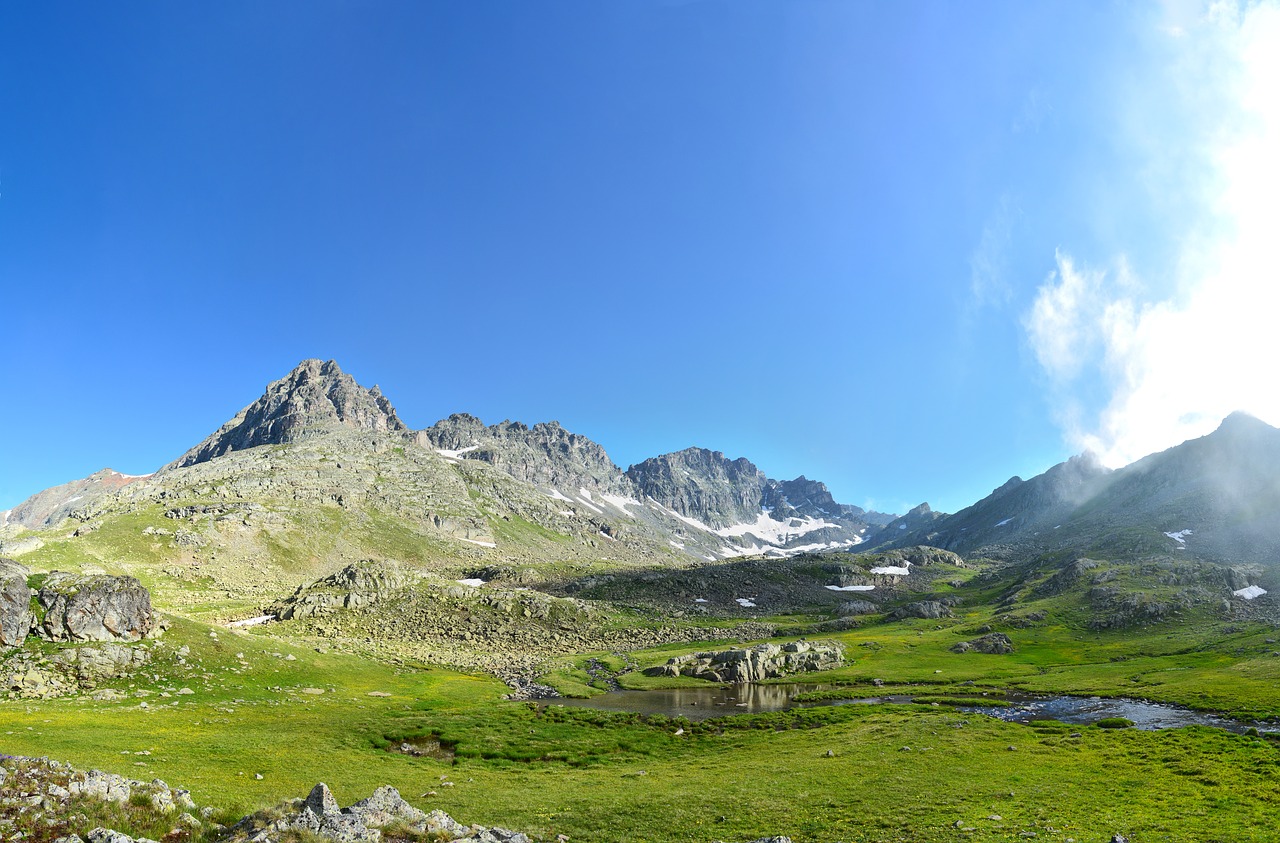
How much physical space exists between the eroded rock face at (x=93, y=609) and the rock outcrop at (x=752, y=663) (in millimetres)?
65490

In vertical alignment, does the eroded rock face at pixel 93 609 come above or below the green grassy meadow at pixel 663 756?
above

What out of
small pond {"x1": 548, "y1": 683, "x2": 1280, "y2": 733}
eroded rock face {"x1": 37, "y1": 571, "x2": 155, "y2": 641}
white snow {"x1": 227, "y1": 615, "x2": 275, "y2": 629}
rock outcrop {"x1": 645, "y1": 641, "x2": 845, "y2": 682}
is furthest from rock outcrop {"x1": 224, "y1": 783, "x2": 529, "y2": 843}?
white snow {"x1": 227, "y1": 615, "x2": 275, "y2": 629}

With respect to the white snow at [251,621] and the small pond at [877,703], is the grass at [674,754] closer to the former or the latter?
the small pond at [877,703]

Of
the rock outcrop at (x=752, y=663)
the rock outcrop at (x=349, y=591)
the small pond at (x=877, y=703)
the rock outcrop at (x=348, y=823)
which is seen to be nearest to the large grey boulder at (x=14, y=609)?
the small pond at (x=877, y=703)

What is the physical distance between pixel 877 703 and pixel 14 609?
290 ft

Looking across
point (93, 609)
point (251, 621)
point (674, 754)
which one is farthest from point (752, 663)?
point (251, 621)

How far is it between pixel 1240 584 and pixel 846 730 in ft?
456

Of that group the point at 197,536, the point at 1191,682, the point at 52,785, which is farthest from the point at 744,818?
the point at 197,536

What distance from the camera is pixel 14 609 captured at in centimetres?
5006

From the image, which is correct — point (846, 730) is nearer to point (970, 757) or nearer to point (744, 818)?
point (970, 757)

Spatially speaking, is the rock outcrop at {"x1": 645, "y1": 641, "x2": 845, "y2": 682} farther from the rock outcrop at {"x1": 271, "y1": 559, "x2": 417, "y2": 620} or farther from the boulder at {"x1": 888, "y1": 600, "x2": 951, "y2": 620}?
the boulder at {"x1": 888, "y1": 600, "x2": 951, "y2": 620}

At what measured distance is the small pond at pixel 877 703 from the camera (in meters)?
54.4

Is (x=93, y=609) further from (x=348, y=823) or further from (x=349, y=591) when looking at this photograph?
(x=349, y=591)

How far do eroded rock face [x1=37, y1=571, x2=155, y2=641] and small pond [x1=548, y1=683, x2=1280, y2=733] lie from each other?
44154mm
